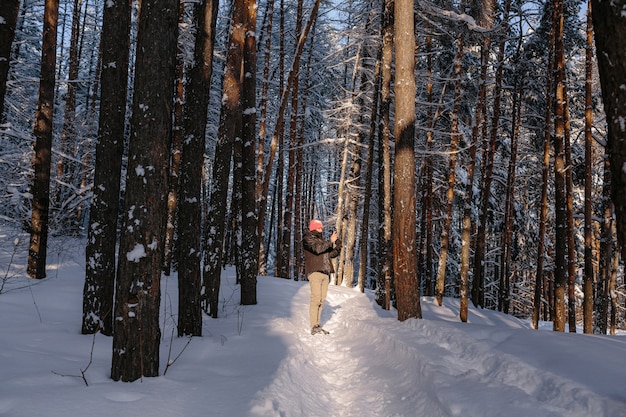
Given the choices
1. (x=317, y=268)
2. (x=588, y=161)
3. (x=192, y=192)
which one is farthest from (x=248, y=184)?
(x=588, y=161)

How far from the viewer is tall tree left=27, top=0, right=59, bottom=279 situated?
9.23m

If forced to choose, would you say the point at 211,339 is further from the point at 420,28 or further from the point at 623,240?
the point at 420,28

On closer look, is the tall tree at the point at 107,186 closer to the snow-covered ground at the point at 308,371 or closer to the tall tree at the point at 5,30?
the snow-covered ground at the point at 308,371

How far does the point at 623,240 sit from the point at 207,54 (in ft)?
20.5

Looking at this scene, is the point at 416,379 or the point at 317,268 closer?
the point at 416,379

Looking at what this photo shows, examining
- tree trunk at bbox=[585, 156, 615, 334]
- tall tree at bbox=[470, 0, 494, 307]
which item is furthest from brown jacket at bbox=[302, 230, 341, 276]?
tree trunk at bbox=[585, 156, 615, 334]

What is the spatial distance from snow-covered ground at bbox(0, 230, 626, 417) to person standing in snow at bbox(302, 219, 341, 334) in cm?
66

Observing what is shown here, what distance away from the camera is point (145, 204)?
156 inches

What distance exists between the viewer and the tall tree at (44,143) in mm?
9234

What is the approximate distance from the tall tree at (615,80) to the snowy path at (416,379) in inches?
62.6

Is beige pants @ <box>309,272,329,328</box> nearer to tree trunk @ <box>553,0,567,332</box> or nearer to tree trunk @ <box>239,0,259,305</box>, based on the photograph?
tree trunk @ <box>239,0,259,305</box>

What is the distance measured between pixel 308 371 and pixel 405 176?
14.5 feet

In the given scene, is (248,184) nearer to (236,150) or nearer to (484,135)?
(236,150)

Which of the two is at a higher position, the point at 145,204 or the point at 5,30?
the point at 5,30
